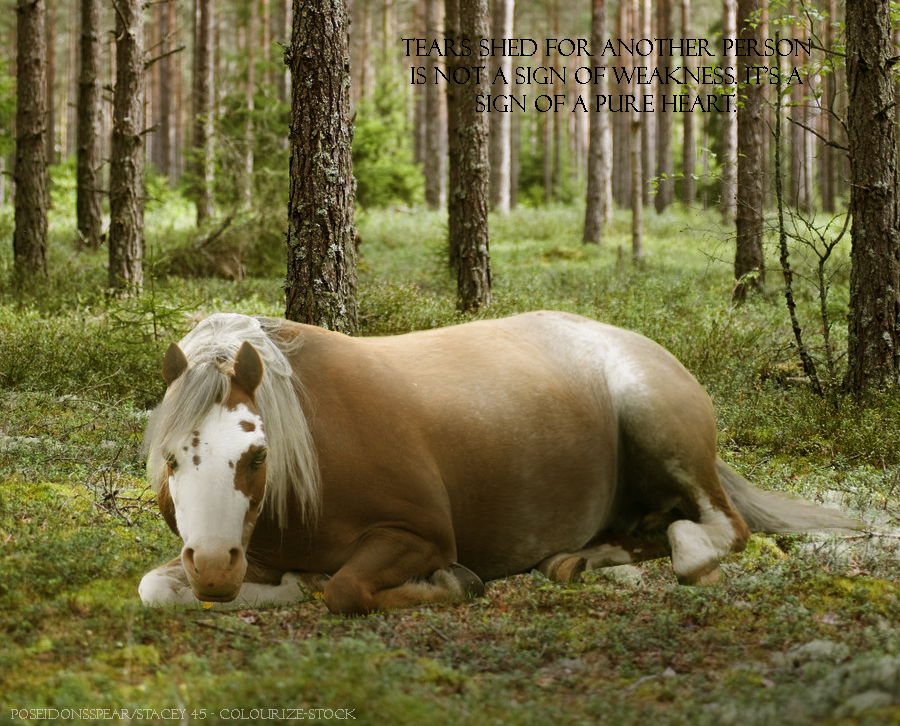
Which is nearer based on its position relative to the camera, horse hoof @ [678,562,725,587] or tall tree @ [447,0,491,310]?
horse hoof @ [678,562,725,587]

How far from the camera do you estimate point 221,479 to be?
3.49m

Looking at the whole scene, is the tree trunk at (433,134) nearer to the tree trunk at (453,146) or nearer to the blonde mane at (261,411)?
the tree trunk at (453,146)

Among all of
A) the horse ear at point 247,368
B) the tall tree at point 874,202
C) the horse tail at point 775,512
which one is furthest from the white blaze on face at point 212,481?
the tall tree at point 874,202

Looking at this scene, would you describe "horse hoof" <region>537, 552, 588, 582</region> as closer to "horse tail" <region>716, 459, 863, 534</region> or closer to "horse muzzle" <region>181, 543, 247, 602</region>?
"horse tail" <region>716, 459, 863, 534</region>

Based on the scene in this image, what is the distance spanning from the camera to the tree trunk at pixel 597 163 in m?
19.3

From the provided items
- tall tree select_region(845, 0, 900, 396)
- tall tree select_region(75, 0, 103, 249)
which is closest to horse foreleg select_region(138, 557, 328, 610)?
tall tree select_region(845, 0, 900, 396)

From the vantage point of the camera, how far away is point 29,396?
690 cm

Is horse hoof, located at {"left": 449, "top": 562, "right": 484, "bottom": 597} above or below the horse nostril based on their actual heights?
below

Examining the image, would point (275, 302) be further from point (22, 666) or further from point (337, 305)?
point (22, 666)

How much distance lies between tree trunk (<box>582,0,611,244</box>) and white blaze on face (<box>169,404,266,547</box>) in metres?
16.8

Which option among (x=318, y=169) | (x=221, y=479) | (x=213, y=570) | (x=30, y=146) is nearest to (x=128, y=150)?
(x=30, y=146)

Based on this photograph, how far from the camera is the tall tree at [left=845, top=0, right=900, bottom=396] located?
273 inches

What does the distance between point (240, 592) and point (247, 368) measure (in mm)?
1033

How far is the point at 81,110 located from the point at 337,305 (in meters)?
11.3
